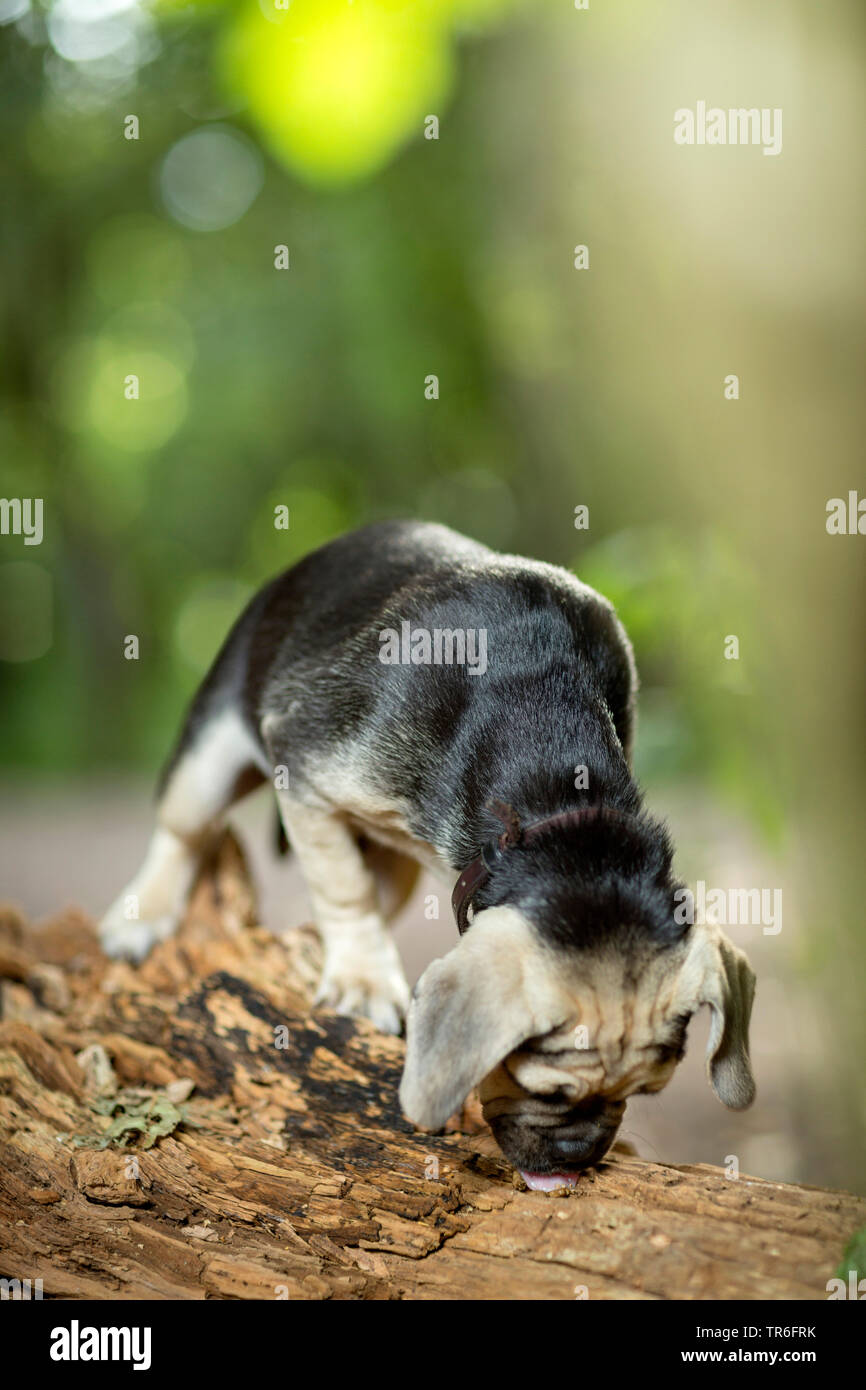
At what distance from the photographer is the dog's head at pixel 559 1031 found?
3.06 metres

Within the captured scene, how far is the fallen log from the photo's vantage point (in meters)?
3.17

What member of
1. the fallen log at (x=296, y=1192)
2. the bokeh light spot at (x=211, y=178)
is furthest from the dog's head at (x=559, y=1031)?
the bokeh light spot at (x=211, y=178)

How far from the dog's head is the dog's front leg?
137cm

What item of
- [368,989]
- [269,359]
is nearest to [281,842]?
[368,989]

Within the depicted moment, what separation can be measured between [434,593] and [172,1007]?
2.07 meters

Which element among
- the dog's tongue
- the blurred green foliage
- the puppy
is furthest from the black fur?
the blurred green foliage

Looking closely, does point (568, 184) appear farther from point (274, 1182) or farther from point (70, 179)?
point (70, 179)

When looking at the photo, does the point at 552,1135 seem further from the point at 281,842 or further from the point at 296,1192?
the point at 281,842

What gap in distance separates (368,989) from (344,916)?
0.34m

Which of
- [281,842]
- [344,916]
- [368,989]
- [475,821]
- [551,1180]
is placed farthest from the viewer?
[281,842]

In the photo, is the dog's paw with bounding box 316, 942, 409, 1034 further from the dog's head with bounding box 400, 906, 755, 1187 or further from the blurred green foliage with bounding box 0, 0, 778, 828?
the blurred green foliage with bounding box 0, 0, 778, 828

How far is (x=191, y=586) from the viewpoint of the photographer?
21406mm

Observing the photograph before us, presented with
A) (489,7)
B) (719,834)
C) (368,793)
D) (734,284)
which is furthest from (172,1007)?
(719,834)

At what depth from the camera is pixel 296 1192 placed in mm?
3688
